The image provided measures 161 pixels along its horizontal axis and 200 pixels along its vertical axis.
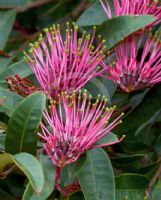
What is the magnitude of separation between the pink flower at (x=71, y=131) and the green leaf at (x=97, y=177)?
9 centimetres

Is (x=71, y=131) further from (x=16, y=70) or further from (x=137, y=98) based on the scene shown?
(x=137, y=98)

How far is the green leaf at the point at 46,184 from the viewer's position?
53.3 inches

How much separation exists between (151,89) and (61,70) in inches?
15.2

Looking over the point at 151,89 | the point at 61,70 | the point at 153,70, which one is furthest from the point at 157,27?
the point at 61,70

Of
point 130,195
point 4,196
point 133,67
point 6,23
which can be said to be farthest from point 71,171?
point 6,23

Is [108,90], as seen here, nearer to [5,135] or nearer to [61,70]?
[61,70]

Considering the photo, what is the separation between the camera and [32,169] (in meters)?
1.30

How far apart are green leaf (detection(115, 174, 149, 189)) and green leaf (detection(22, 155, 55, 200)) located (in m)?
0.22

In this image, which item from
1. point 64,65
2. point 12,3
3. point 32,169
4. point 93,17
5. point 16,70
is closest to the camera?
point 32,169

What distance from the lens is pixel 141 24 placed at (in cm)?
157

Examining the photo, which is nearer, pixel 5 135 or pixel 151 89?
pixel 5 135

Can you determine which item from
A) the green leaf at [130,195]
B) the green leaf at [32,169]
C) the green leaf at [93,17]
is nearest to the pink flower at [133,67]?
the green leaf at [93,17]

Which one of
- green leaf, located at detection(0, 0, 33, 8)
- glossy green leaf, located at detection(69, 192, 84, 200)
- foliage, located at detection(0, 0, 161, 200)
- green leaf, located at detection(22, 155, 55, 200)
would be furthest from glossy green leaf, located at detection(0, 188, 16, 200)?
green leaf, located at detection(0, 0, 33, 8)

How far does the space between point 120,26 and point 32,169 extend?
0.48m
